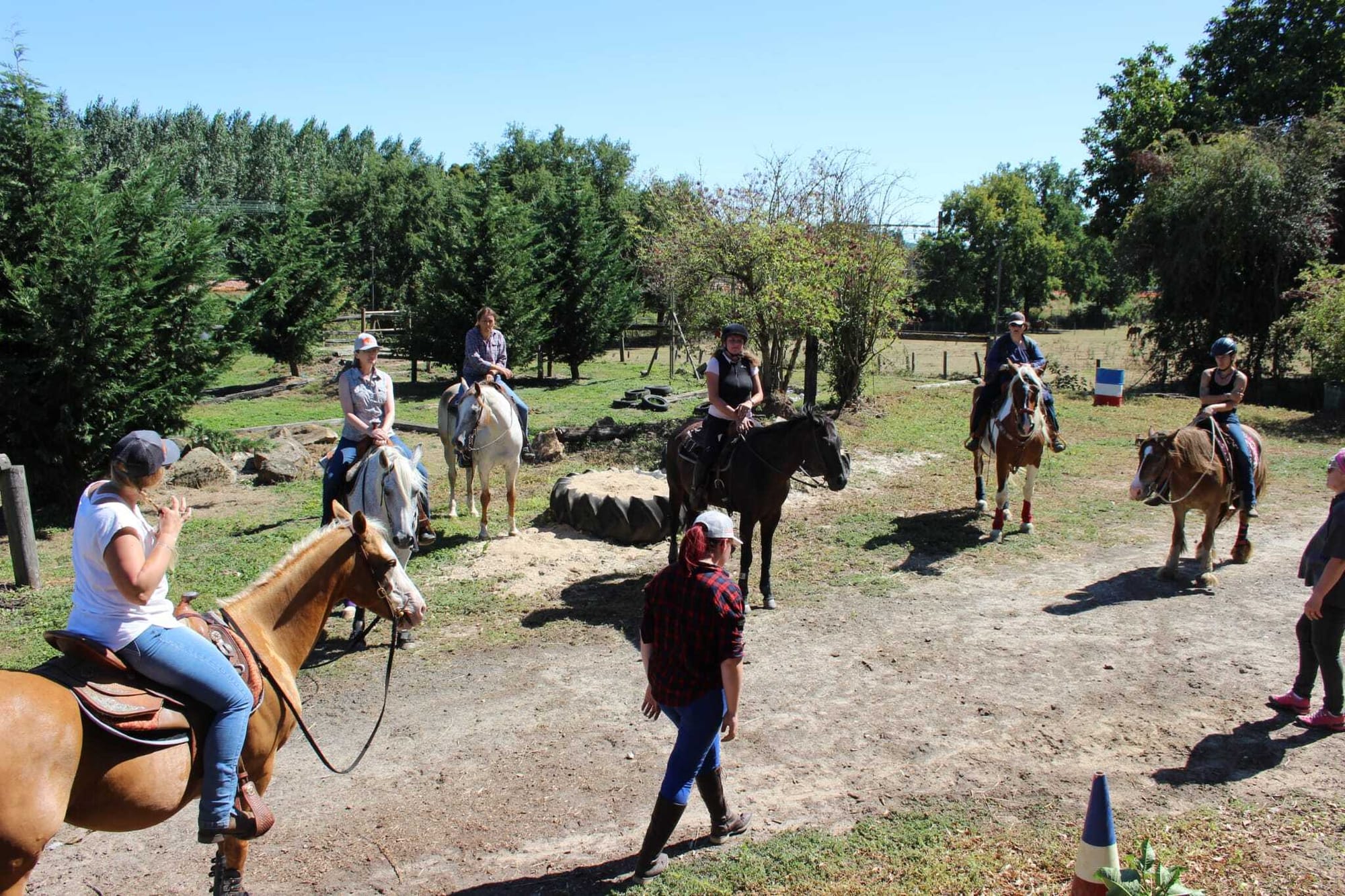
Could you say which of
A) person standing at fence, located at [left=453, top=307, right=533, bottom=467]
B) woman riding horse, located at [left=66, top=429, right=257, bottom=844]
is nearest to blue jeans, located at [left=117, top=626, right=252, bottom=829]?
woman riding horse, located at [left=66, top=429, right=257, bottom=844]

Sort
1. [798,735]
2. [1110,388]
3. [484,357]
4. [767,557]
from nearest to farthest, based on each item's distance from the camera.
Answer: [798,735] → [767,557] → [484,357] → [1110,388]

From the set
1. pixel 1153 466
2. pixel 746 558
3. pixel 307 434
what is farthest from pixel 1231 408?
pixel 307 434

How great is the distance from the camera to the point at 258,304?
1855 centimetres

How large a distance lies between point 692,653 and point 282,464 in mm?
11950

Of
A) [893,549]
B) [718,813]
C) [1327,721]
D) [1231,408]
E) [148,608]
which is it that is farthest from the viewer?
[893,549]

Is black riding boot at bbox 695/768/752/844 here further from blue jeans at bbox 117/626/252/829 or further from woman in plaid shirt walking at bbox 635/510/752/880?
blue jeans at bbox 117/626/252/829

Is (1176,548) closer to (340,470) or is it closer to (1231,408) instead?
(1231,408)

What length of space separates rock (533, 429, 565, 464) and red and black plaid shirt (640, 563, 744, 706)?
35.4ft

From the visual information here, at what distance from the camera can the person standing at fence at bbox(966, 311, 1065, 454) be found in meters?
10.9

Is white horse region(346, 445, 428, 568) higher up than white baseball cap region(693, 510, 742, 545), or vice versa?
white baseball cap region(693, 510, 742, 545)

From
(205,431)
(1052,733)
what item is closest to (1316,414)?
(1052,733)

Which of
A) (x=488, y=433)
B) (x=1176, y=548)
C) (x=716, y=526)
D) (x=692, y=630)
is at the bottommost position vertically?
(x=1176, y=548)

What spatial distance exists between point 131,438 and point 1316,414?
2204cm

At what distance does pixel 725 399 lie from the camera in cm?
866
